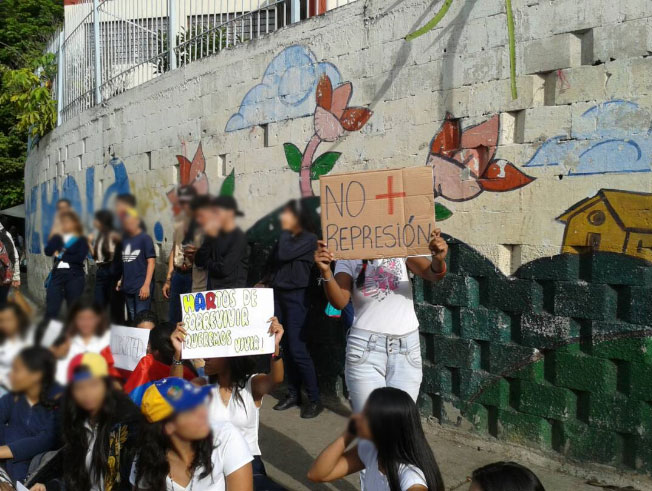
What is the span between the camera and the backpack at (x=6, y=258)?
17.0 ft

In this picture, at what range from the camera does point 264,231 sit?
181 cm

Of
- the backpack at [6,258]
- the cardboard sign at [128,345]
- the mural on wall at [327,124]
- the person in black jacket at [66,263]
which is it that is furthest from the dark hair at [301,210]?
the backpack at [6,258]

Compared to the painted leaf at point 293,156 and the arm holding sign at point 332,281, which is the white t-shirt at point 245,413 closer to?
the arm holding sign at point 332,281

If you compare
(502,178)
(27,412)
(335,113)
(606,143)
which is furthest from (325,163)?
(27,412)

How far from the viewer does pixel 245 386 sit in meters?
2.81

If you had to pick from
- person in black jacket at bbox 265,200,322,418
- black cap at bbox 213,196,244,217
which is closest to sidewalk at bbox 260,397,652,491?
person in black jacket at bbox 265,200,322,418

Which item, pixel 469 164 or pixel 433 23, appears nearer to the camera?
pixel 469 164

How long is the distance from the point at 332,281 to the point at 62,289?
Result: 1.38m

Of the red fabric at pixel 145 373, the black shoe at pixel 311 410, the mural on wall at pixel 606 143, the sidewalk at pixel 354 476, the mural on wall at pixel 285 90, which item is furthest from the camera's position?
the mural on wall at pixel 285 90

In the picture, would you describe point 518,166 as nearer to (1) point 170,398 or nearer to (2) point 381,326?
(2) point 381,326

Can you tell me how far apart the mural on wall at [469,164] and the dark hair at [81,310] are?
2669 mm

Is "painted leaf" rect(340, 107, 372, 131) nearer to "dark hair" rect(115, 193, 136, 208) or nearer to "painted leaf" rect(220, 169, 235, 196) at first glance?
"painted leaf" rect(220, 169, 235, 196)

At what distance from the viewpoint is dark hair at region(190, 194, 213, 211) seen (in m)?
1.50

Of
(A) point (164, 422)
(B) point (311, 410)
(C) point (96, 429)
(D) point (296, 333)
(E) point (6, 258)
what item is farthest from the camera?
(E) point (6, 258)
